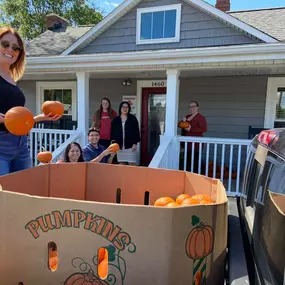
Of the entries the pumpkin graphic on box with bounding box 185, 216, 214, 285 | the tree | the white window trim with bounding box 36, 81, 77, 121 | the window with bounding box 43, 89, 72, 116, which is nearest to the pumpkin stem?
the pumpkin graphic on box with bounding box 185, 216, 214, 285

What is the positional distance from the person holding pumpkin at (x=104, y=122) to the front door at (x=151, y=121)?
7.25 ft

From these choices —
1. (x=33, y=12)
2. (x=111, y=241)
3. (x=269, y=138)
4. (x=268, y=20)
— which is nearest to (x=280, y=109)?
(x=268, y=20)

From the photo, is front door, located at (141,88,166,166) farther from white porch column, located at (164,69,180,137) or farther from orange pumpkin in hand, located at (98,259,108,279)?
orange pumpkin in hand, located at (98,259,108,279)

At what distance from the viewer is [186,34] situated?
6301mm

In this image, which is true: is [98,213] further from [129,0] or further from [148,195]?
[129,0]

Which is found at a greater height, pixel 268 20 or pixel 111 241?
pixel 268 20

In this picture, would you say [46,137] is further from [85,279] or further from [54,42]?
[85,279]

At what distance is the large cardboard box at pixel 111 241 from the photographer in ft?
3.13

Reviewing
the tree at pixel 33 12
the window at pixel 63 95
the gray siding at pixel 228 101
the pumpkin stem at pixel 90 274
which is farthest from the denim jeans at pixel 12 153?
the tree at pixel 33 12

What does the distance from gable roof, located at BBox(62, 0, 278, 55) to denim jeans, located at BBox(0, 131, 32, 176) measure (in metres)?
5.00

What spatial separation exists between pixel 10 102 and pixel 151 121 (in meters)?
5.49

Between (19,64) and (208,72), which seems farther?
(208,72)

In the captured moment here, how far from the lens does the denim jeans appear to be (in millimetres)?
1941

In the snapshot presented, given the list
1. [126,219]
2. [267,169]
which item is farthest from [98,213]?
[267,169]
